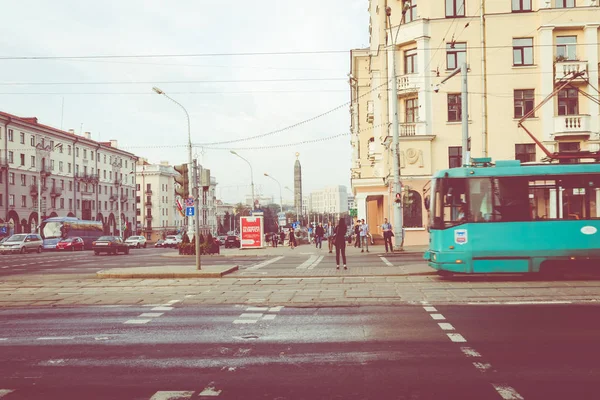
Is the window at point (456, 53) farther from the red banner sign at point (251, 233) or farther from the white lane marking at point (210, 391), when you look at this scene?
the white lane marking at point (210, 391)

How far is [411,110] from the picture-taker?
137 ft

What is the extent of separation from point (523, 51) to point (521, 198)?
25430mm

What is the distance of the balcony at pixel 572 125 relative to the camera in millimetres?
38938

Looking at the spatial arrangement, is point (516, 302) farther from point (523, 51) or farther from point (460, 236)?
point (523, 51)

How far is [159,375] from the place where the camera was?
277 inches

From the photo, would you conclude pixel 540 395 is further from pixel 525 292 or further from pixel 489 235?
pixel 489 235

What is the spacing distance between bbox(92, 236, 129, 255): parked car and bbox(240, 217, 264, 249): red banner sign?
10561 mm

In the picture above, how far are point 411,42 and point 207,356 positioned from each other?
3651cm

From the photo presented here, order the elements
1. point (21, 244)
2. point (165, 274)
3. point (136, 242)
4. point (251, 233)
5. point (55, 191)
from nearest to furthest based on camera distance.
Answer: point (165, 274)
point (251, 233)
point (21, 244)
point (136, 242)
point (55, 191)

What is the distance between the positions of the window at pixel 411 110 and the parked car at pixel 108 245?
23330 millimetres

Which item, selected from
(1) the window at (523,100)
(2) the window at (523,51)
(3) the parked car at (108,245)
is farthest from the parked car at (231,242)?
(2) the window at (523,51)

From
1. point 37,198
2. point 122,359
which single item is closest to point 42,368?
point 122,359

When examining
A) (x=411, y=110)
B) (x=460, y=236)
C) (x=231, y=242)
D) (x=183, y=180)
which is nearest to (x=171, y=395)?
(x=460, y=236)

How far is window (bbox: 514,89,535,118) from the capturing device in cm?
4044
